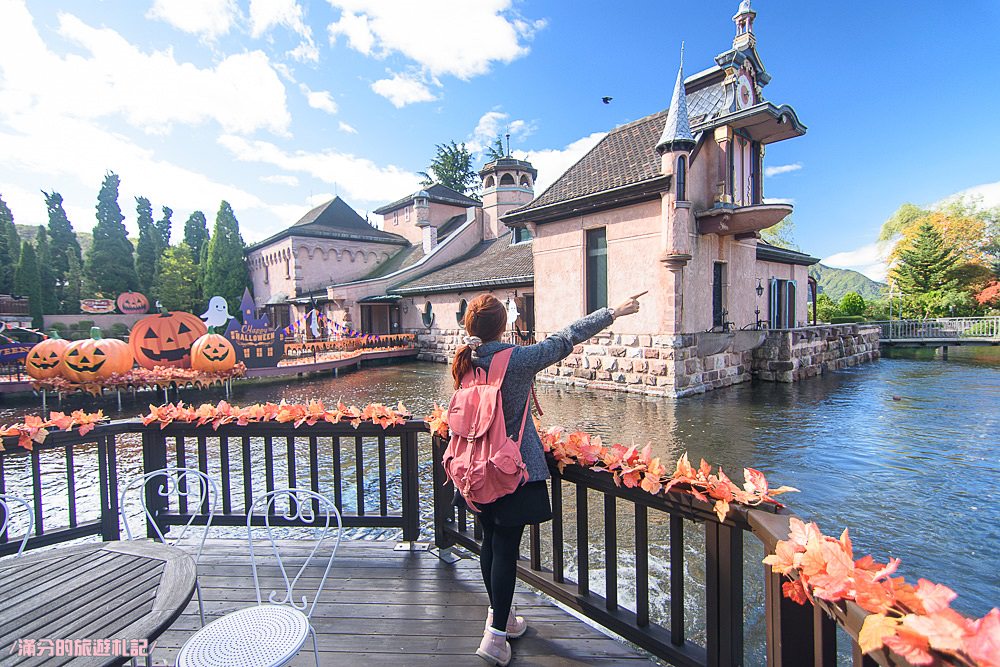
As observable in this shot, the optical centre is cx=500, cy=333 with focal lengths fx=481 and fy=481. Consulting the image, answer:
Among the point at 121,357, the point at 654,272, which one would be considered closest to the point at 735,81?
the point at 654,272

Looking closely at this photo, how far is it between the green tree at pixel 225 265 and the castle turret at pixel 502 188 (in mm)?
17999

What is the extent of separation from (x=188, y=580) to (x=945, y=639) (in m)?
2.45

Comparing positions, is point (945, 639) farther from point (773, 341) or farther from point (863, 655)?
point (773, 341)

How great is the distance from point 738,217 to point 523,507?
41.9 feet

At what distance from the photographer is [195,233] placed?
37.9 m

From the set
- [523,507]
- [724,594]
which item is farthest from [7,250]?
[724,594]

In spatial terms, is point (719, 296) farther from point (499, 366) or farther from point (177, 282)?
point (177, 282)

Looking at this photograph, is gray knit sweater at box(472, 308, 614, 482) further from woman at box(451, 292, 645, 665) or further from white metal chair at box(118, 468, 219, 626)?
white metal chair at box(118, 468, 219, 626)

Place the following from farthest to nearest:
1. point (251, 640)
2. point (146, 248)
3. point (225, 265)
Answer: point (146, 248) → point (225, 265) → point (251, 640)

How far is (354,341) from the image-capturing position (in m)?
21.0

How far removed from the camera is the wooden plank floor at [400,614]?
2510 mm

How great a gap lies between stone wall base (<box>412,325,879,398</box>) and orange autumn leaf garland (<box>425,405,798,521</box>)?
367 inches

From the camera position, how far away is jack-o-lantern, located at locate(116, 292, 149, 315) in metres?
30.0

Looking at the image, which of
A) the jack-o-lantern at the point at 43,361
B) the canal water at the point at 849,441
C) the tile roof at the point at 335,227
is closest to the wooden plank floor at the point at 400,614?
the canal water at the point at 849,441
